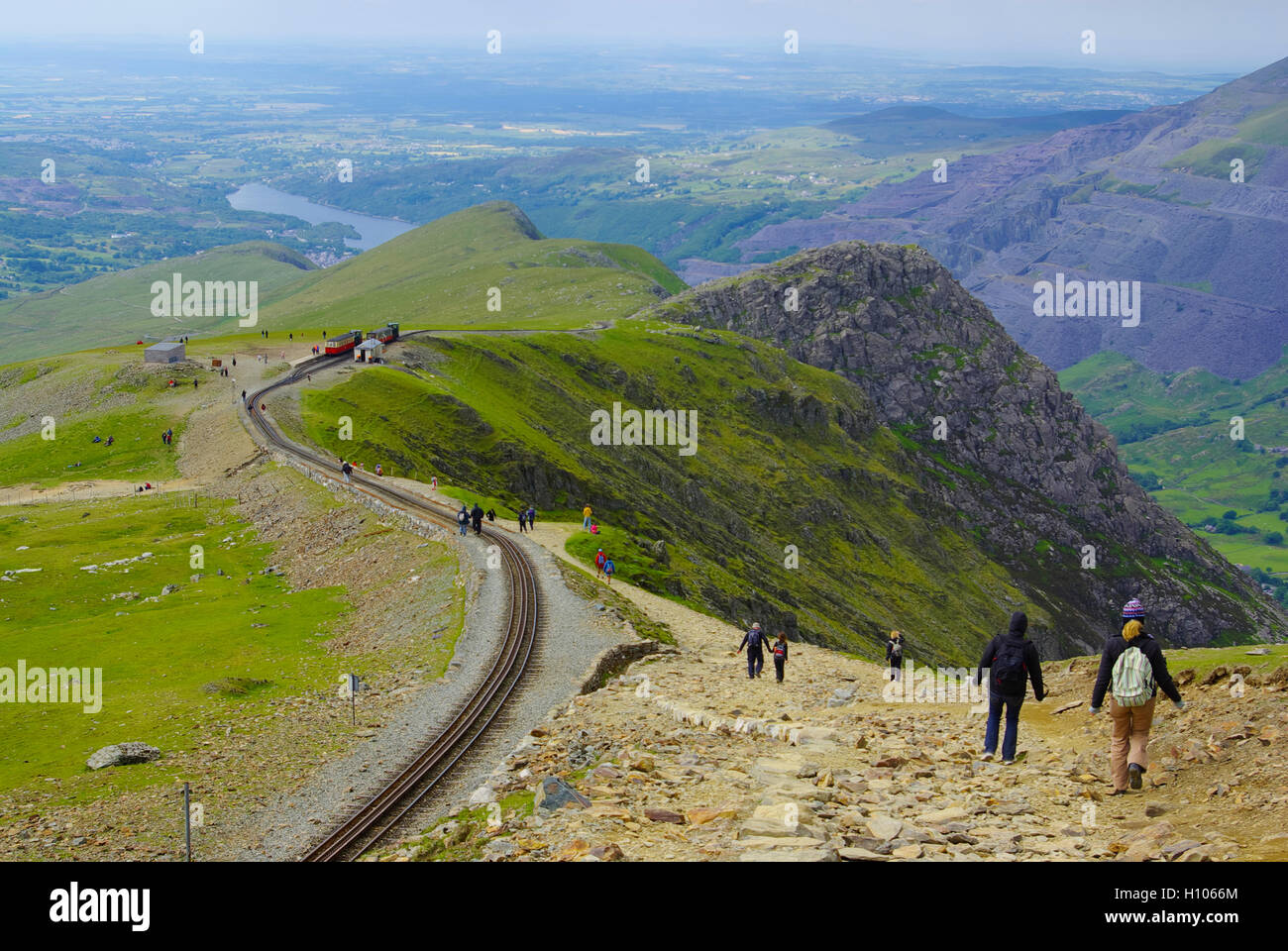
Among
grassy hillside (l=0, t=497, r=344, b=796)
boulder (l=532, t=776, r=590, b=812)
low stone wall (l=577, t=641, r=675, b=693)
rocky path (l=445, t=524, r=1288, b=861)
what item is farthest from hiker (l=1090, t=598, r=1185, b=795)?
grassy hillside (l=0, t=497, r=344, b=796)

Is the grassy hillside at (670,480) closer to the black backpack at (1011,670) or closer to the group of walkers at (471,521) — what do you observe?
the group of walkers at (471,521)

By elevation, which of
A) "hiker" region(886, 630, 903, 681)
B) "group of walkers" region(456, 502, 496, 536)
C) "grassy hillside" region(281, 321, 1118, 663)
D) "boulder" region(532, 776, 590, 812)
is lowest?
"grassy hillside" region(281, 321, 1118, 663)

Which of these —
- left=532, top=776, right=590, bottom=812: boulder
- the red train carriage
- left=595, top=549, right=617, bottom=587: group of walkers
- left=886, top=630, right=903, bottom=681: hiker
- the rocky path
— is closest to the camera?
the rocky path

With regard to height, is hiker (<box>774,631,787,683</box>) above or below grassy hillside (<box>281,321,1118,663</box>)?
above

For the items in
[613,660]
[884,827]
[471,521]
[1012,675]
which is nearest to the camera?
[884,827]

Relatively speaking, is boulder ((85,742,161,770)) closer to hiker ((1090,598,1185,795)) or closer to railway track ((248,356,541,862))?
railway track ((248,356,541,862))

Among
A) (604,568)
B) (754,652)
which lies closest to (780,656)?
(754,652)

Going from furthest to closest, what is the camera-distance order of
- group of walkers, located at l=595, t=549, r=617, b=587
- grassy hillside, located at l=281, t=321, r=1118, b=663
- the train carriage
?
1. the train carriage
2. grassy hillside, located at l=281, t=321, r=1118, b=663
3. group of walkers, located at l=595, t=549, r=617, b=587

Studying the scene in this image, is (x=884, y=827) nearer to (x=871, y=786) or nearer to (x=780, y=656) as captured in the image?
(x=871, y=786)
